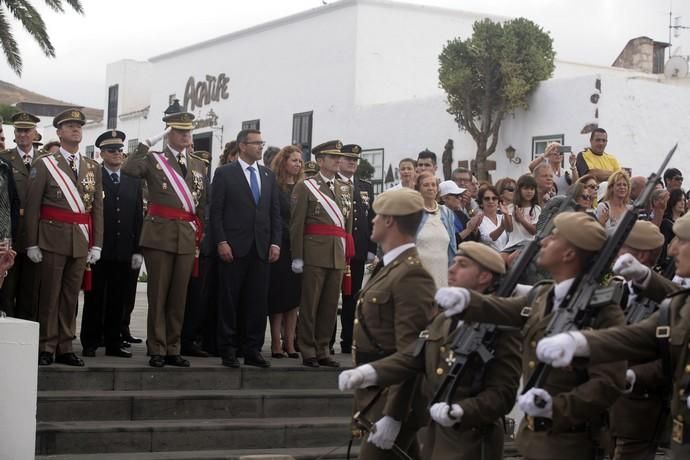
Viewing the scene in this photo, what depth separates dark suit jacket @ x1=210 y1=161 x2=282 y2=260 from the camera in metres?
9.70

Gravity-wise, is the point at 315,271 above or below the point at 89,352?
above

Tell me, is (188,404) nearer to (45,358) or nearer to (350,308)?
(45,358)

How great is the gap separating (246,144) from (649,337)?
5539 mm

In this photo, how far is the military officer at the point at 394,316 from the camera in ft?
18.8

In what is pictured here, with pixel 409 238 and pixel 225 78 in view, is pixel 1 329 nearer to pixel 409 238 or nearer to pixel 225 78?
pixel 409 238

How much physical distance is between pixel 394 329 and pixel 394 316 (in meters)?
0.07

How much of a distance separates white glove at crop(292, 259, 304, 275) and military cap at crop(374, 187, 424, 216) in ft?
13.2

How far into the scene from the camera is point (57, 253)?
9.16m

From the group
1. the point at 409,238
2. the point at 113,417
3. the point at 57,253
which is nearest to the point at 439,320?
the point at 409,238

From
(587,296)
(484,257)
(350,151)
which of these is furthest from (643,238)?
(350,151)

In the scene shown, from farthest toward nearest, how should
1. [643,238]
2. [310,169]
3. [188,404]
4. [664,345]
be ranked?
[310,169]
[188,404]
[643,238]
[664,345]

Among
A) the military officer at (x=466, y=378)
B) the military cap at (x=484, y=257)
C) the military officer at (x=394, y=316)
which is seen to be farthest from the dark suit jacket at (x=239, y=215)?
the military cap at (x=484, y=257)

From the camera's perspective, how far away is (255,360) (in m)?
9.59

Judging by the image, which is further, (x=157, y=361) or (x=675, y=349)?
(x=157, y=361)
